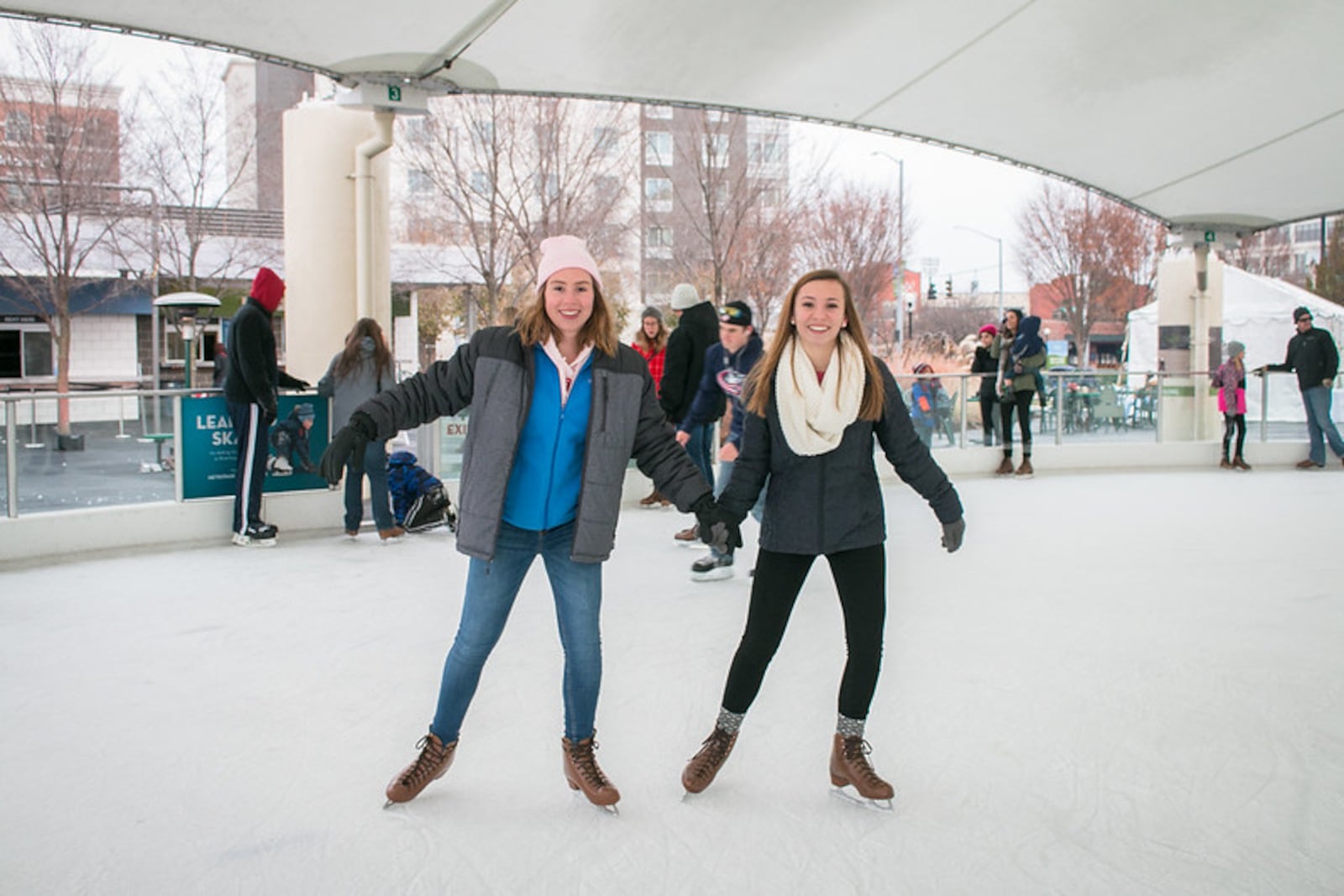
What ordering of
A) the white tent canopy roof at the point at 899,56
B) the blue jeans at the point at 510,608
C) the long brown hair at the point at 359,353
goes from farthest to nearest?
the long brown hair at the point at 359,353
the white tent canopy roof at the point at 899,56
the blue jeans at the point at 510,608

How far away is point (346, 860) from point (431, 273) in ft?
68.0

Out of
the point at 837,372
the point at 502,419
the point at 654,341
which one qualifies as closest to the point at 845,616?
the point at 837,372

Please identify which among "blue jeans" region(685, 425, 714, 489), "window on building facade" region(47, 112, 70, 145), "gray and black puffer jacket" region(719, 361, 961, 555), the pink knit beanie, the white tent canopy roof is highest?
"window on building facade" region(47, 112, 70, 145)

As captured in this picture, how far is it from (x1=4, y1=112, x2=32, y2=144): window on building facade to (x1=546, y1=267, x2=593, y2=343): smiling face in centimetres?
1589

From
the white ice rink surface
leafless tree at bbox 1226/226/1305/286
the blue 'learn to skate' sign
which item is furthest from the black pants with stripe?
leafless tree at bbox 1226/226/1305/286

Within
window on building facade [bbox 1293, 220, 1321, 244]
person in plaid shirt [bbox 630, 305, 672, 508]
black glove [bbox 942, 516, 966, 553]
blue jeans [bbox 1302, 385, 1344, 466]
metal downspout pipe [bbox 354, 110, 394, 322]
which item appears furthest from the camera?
window on building facade [bbox 1293, 220, 1321, 244]

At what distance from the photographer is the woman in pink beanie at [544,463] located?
281 cm

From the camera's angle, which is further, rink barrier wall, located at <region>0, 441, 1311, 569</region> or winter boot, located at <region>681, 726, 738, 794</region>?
rink barrier wall, located at <region>0, 441, 1311, 569</region>

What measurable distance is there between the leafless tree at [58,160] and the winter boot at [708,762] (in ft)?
47.4

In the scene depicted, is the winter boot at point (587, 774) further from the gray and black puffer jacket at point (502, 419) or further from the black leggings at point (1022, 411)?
the black leggings at point (1022, 411)

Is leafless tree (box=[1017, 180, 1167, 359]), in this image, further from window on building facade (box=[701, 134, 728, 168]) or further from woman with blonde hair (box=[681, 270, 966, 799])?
woman with blonde hair (box=[681, 270, 966, 799])

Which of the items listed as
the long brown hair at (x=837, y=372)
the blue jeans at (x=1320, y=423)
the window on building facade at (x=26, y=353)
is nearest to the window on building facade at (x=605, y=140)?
the blue jeans at (x=1320, y=423)

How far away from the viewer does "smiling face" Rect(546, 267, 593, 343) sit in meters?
2.85

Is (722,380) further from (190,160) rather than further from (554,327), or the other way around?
(190,160)
